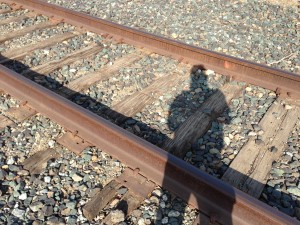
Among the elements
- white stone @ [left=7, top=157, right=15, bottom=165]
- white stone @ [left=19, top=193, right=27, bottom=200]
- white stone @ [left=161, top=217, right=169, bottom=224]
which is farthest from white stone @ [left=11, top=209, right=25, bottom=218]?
white stone @ [left=161, top=217, right=169, bottom=224]

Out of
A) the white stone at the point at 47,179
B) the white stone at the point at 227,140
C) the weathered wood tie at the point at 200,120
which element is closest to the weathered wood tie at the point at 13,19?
the weathered wood tie at the point at 200,120

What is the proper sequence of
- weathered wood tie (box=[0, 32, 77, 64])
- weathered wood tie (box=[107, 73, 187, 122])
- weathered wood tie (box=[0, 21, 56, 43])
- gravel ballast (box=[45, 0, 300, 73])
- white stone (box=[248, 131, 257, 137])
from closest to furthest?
white stone (box=[248, 131, 257, 137]) < weathered wood tie (box=[107, 73, 187, 122]) < weathered wood tie (box=[0, 32, 77, 64]) < gravel ballast (box=[45, 0, 300, 73]) < weathered wood tie (box=[0, 21, 56, 43])

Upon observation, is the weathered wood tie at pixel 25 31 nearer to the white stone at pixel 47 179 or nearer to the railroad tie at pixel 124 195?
the white stone at pixel 47 179

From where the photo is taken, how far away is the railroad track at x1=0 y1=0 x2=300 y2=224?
280 centimetres

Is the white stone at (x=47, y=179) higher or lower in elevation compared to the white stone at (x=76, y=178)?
lower

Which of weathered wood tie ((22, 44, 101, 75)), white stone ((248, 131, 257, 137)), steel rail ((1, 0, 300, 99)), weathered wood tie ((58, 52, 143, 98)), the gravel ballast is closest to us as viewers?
white stone ((248, 131, 257, 137))

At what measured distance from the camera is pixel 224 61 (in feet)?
15.3

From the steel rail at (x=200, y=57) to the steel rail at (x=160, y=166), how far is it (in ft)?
6.63

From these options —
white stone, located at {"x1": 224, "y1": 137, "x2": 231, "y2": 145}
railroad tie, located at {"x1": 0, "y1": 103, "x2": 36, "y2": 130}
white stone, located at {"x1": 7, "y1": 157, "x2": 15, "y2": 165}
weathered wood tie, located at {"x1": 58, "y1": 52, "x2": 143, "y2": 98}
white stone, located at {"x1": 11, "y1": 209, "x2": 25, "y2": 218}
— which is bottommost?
white stone, located at {"x1": 11, "y1": 209, "x2": 25, "y2": 218}

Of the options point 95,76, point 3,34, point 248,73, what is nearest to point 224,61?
point 248,73

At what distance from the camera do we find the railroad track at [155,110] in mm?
2803

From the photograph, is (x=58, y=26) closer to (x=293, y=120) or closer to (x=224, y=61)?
(x=224, y=61)

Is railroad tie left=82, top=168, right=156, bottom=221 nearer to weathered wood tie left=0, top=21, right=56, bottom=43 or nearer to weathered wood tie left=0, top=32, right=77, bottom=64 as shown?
weathered wood tie left=0, top=32, right=77, bottom=64

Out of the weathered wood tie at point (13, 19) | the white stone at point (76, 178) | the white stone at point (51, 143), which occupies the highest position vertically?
the weathered wood tie at point (13, 19)
